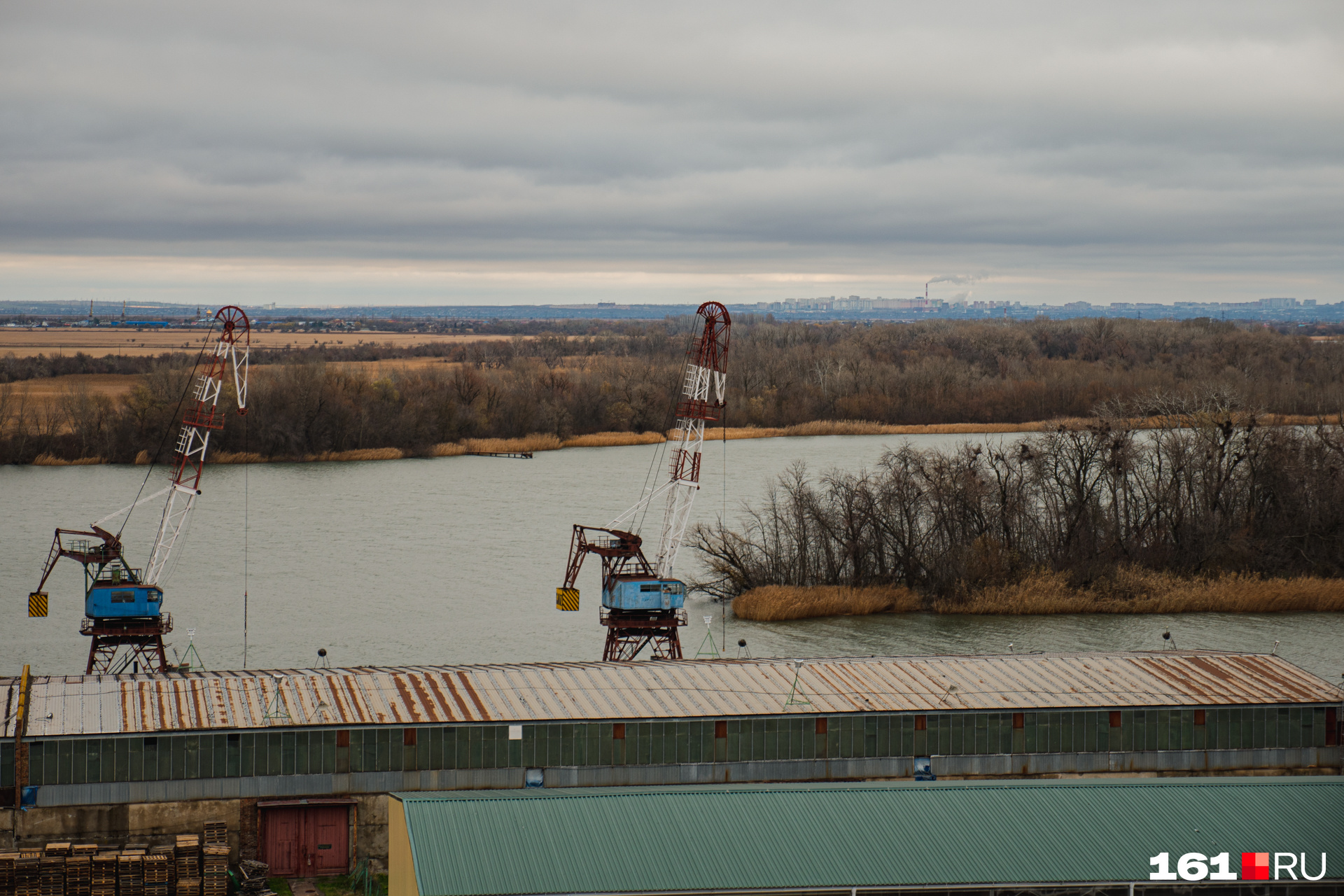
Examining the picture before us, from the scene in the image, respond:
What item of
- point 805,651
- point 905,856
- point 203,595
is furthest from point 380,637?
point 905,856

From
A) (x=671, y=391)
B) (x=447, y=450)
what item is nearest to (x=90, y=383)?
(x=447, y=450)

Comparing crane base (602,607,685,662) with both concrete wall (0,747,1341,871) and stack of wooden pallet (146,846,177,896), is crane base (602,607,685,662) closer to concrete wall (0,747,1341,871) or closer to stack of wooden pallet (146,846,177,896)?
concrete wall (0,747,1341,871)

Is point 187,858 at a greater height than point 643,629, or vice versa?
point 643,629

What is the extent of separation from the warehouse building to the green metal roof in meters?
3.69

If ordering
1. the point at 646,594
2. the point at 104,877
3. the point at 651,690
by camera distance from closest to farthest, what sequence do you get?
the point at 104,877
the point at 651,690
the point at 646,594

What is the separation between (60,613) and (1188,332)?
12573 cm

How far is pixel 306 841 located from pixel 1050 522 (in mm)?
35616

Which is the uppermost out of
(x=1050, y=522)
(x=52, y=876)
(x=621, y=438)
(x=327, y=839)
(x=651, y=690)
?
(x=621, y=438)

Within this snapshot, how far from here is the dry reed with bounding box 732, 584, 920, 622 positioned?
142 ft

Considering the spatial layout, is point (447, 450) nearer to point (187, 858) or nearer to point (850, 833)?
point (187, 858)

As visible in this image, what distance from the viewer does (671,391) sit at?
98375mm

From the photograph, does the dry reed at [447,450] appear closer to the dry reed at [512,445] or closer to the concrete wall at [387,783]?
the dry reed at [512,445]

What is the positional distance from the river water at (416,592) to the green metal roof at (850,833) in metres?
16.1

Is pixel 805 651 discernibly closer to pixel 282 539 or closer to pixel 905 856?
pixel 905 856
